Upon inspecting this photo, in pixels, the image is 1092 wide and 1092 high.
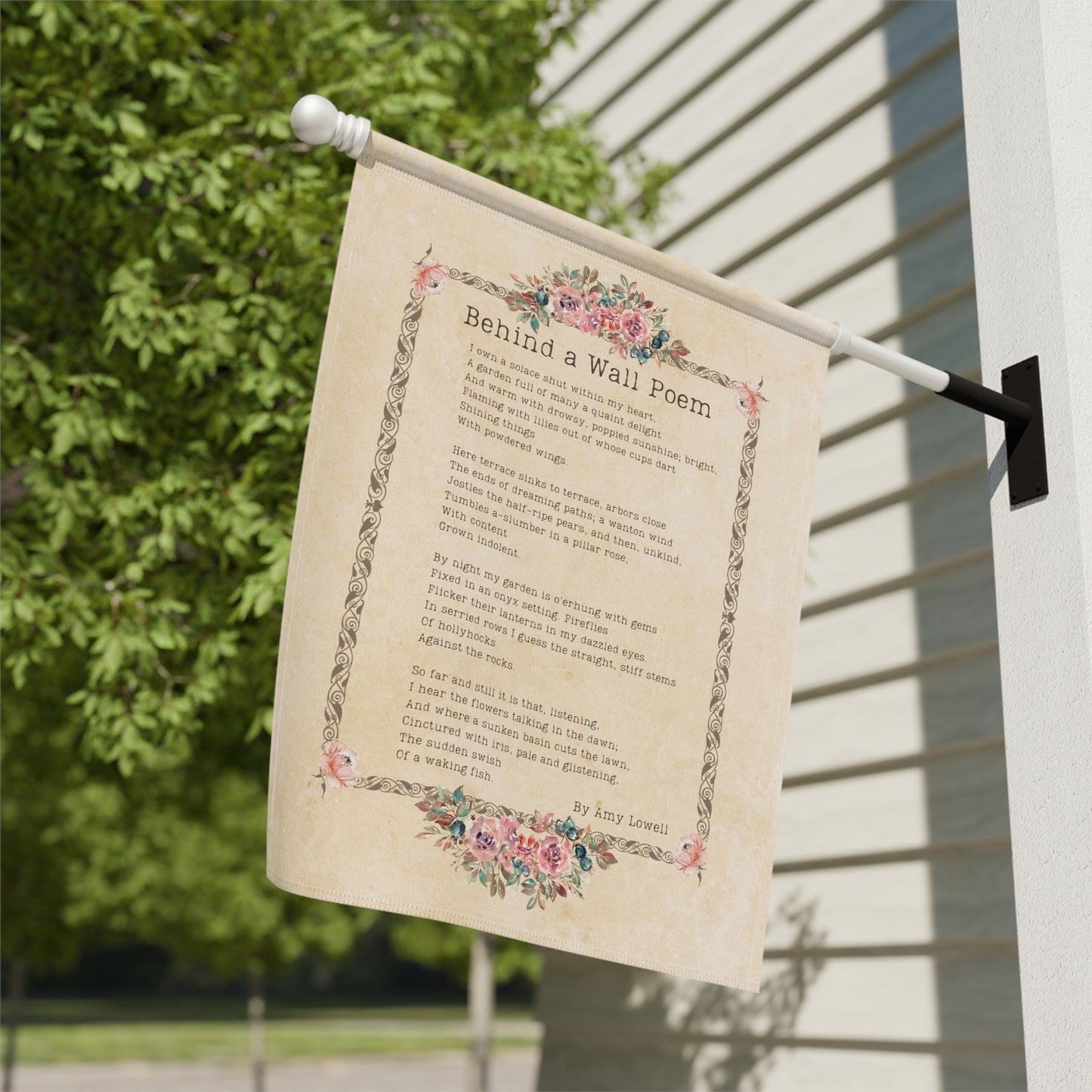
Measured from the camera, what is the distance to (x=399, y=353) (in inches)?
98.0

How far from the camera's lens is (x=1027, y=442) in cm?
279

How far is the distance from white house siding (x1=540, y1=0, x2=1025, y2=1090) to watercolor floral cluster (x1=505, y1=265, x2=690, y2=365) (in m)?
2.29

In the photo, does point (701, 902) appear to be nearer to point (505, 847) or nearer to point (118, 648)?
point (505, 847)

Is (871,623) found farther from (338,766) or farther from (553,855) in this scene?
(338,766)

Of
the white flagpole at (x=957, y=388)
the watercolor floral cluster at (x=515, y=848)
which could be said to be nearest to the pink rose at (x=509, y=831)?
the watercolor floral cluster at (x=515, y=848)

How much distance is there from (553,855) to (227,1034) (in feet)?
93.7

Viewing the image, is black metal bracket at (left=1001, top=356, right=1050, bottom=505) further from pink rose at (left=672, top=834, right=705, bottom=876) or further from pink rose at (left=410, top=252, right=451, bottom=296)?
pink rose at (left=410, top=252, right=451, bottom=296)

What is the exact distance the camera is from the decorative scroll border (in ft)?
7.75

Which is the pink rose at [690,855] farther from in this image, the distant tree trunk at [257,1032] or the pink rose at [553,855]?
the distant tree trunk at [257,1032]

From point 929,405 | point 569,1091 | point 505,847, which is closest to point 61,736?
point 569,1091

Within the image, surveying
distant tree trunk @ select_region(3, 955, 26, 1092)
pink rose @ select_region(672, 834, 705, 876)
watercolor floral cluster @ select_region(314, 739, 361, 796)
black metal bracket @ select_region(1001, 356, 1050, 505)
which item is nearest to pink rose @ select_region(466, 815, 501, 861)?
watercolor floral cluster @ select_region(314, 739, 361, 796)

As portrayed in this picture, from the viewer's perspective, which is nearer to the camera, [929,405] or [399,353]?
[399,353]

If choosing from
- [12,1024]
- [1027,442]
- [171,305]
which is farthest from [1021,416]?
[12,1024]

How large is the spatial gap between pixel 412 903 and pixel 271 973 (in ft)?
54.3
